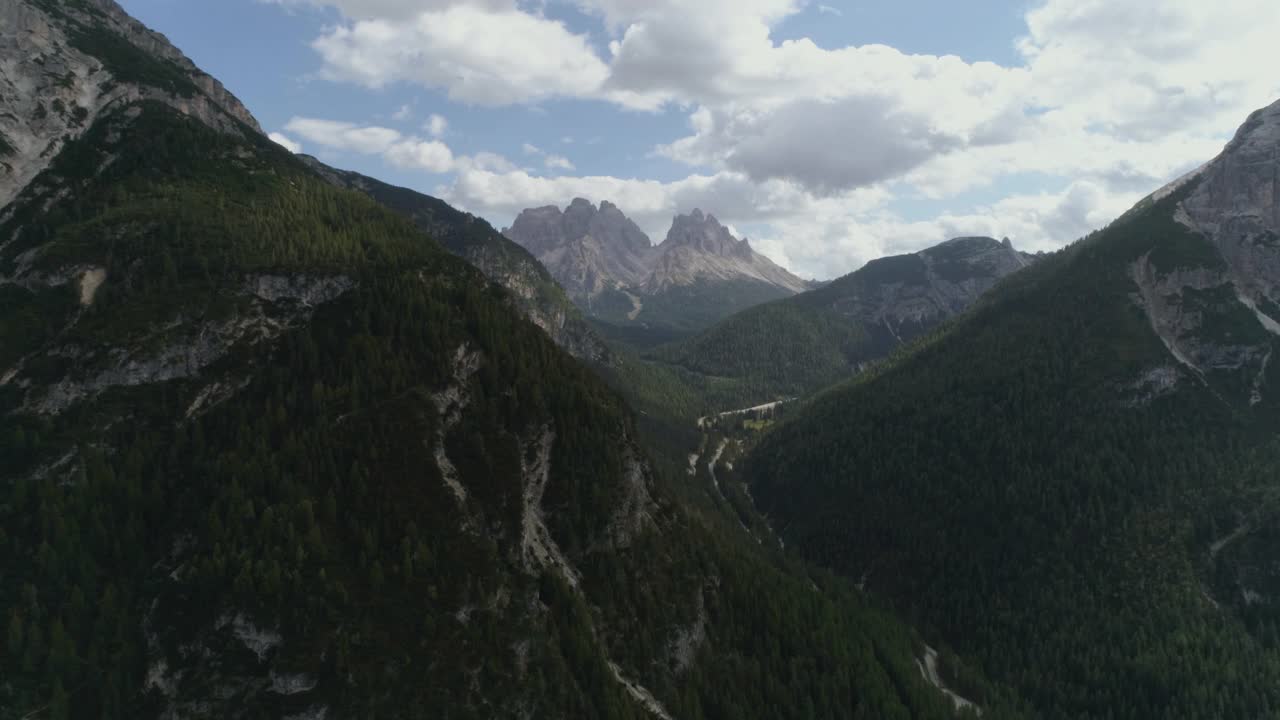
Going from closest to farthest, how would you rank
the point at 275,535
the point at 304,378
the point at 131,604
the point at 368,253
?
the point at 131,604 → the point at 275,535 → the point at 304,378 → the point at 368,253

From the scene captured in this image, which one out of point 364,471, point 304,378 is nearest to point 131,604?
point 364,471

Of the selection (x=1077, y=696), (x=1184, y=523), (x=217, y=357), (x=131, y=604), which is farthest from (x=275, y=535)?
(x=1184, y=523)

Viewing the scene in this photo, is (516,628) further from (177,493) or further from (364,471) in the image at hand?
(177,493)

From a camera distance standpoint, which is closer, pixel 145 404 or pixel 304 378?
pixel 145 404

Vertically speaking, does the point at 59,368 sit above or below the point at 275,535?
above

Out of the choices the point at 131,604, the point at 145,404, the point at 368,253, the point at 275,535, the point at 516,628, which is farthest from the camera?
the point at 368,253

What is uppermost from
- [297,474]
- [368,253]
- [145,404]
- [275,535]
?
[368,253]
